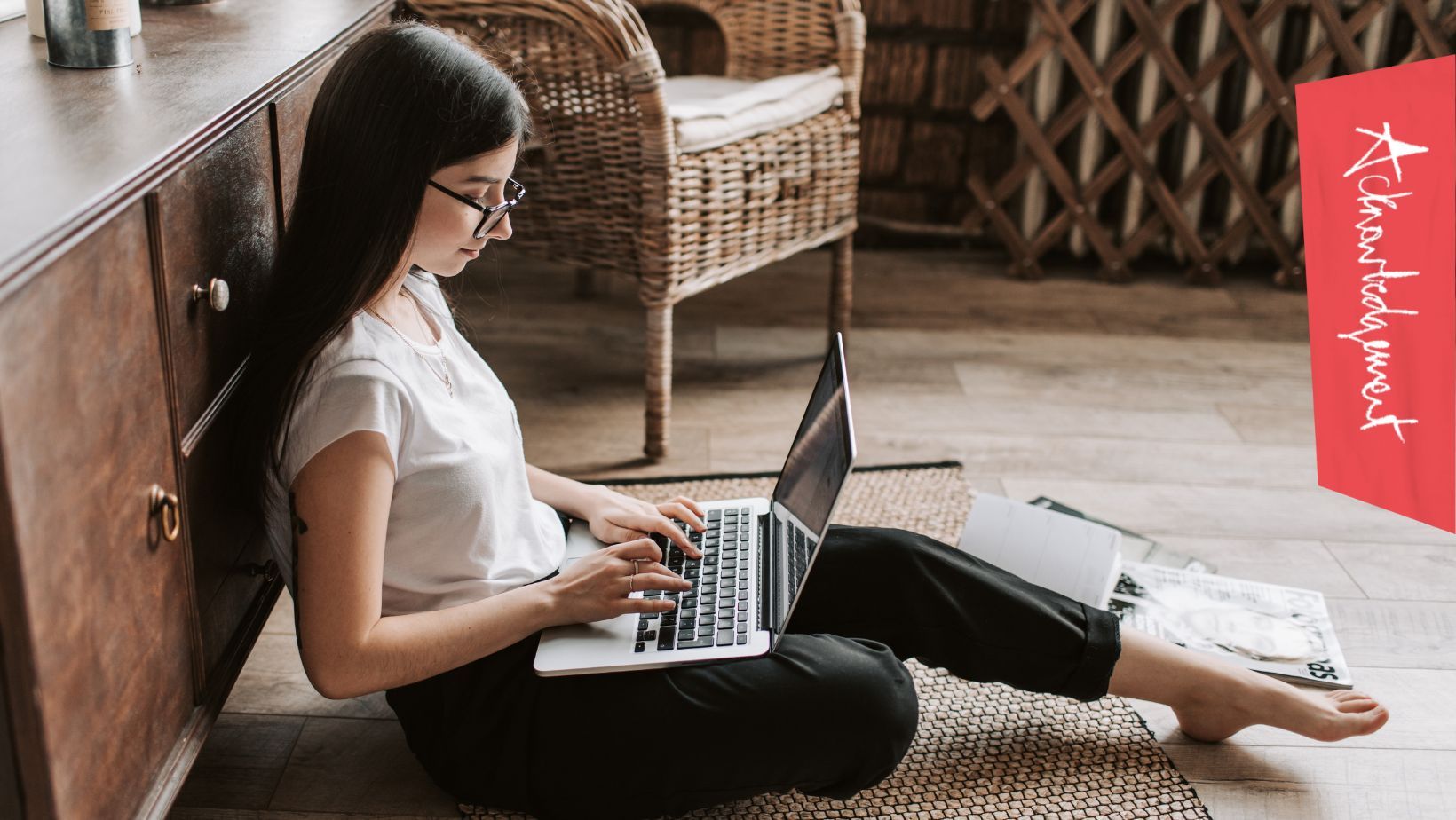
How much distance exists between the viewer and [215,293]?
3.05ft

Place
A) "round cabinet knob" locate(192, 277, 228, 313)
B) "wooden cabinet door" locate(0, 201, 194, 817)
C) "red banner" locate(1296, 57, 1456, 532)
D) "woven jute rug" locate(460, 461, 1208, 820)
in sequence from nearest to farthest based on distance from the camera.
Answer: "wooden cabinet door" locate(0, 201, 194, 817), "red banner" locate(1296, 57, 1456, 532), "round cabinet knob" locate(192, 277, 228, 313), "woven jute rug" locate(460, 461, 1208, 820)

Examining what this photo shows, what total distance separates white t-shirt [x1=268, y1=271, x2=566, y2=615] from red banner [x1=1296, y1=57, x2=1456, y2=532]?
2.05 feet

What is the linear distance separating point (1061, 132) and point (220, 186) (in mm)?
1857

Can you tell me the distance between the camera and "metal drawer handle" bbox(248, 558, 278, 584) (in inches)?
43.1

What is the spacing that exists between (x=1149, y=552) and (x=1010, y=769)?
0.48 meters

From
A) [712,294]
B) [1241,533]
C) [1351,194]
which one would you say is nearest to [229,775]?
[1351,194]

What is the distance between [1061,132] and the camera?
2490 millimetres

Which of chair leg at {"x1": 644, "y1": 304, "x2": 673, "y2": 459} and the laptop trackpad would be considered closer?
the laptop trackpad

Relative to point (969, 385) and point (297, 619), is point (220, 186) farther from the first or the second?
point (969, 385)

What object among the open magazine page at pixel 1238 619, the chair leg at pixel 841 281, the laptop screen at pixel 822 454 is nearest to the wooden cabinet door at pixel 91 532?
the laptop screen at pixel 822 454

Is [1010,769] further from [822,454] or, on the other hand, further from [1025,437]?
[1025,437]
